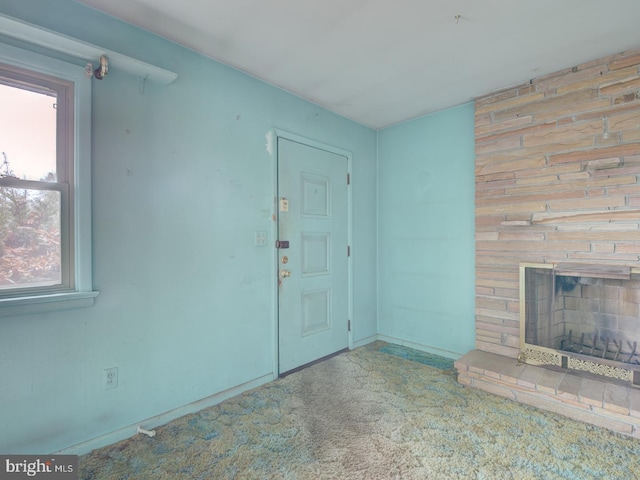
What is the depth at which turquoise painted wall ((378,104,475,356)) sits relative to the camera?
3025 mm

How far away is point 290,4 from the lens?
173 centimetres

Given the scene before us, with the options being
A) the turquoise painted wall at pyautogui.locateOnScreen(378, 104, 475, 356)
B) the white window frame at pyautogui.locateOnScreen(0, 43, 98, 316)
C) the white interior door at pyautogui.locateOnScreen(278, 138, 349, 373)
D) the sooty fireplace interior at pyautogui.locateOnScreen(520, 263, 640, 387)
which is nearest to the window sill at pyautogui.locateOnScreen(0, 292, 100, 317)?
the white window frame at pyautogui.locateOnScreen(0, 43, 98, 316)

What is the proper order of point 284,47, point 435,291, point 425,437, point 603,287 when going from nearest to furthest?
1. point 425,437
2. point 284,47
3. point 603,287
4. point 435,291

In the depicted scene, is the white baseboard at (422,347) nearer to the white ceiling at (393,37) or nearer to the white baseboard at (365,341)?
the white baseboard at (365,341)

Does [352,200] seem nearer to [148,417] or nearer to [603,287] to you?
[603,287]

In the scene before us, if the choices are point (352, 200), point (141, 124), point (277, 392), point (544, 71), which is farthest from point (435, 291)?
point (141, 124)

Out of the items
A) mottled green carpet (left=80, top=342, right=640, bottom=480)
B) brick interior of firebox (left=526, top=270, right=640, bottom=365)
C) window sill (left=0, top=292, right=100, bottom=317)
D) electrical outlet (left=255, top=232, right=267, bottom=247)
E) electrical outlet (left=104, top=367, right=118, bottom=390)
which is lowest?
mottled green carpet (left=80, top=342, right=640, bottom=480)

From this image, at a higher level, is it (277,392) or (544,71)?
(544,71)

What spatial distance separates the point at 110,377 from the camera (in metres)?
1.83

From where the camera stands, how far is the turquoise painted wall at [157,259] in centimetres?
164

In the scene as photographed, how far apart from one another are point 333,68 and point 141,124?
141 centimetres

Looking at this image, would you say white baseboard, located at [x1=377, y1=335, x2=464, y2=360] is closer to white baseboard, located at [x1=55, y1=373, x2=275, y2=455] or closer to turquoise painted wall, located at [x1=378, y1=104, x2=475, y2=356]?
turquoise painted wall, located at [x1=378, y1=104, x2=475, y2=356]

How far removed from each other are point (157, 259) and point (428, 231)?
2.54m

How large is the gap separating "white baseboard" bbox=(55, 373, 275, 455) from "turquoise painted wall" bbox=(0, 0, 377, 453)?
3 cm
